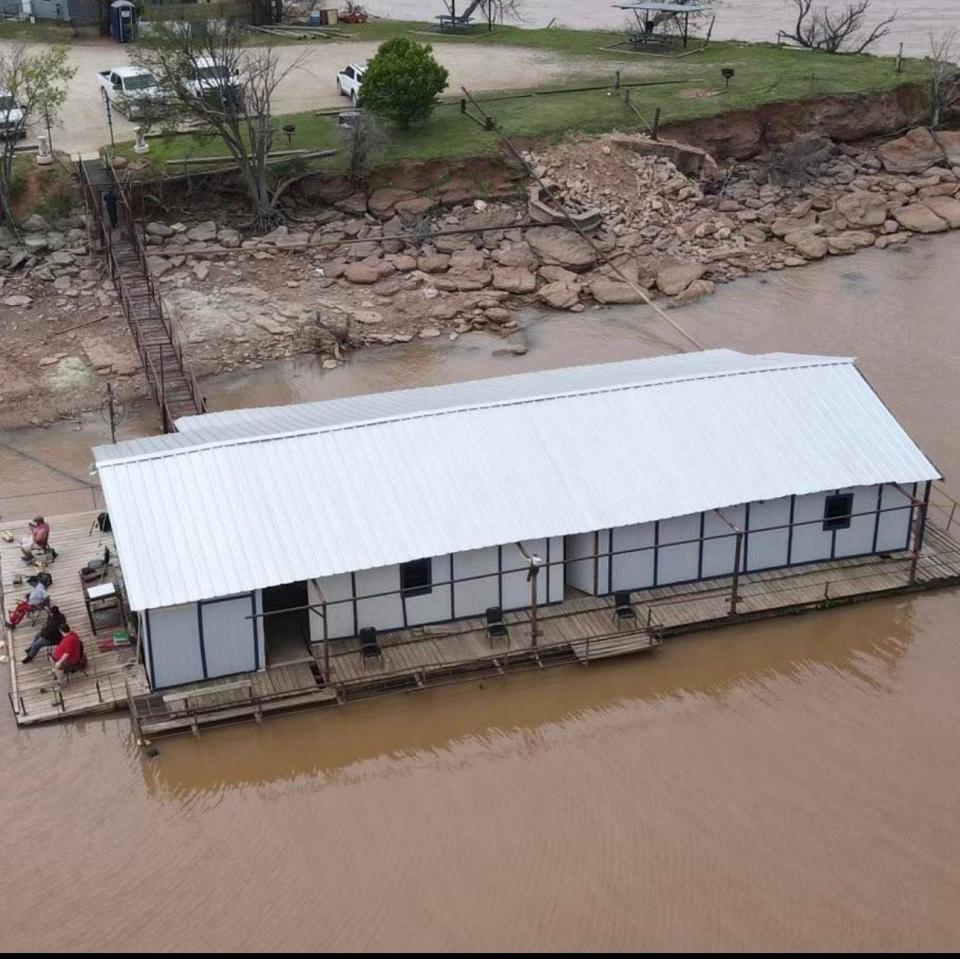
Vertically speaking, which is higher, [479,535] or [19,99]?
[19,99]

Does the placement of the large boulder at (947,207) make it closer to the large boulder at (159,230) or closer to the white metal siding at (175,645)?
the large boulder at (159,230)

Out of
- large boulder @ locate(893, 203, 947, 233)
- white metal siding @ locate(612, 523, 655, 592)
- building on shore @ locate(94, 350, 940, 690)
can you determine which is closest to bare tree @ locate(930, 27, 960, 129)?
large boulder @ locate(893, 203, 947, 233)

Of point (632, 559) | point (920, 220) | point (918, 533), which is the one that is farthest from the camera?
point (920, 220)

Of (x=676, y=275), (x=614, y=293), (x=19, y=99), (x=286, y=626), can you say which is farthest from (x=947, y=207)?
(x=286, y=626)

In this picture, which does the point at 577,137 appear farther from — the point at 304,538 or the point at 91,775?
the point at 91,775

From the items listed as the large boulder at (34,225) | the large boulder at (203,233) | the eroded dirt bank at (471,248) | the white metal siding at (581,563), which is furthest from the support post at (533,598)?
the large boulder at (34,225)

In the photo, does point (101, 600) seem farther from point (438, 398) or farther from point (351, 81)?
point (351, 81)
